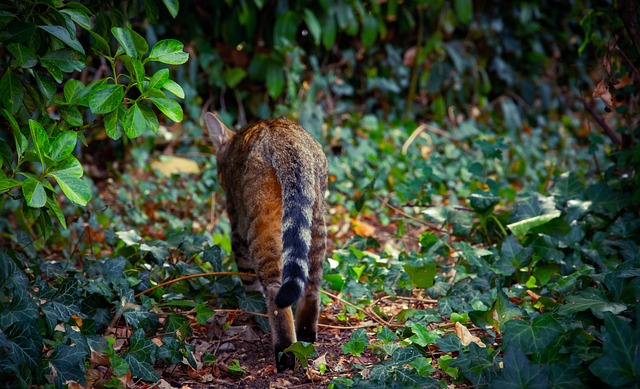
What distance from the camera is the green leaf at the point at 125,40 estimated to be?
3123mm

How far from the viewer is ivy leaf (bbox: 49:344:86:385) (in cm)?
318

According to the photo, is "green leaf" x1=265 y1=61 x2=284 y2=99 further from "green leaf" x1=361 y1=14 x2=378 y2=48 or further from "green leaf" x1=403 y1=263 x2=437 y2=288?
"green leaf" x1=403 y1=263 x2=437 y2=288

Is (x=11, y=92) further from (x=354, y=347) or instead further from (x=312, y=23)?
(x=312, y=23)

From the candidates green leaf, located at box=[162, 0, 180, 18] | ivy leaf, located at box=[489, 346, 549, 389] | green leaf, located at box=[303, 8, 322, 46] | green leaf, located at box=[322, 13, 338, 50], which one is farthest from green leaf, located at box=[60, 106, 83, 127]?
green leaf, located at box=[322, 13, 338, 50]

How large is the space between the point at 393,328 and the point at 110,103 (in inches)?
82.7

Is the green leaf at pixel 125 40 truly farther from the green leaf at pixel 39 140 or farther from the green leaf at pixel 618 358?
the green leaf at pixel 618 358

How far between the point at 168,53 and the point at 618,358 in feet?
7.83

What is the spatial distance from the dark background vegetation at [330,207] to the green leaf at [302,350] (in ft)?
0.04

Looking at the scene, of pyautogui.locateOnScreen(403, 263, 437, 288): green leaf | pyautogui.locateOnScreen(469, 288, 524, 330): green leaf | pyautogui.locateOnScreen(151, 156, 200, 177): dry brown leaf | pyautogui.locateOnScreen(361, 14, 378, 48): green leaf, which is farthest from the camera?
pyautogui.locateOnScreen(361, 14, 378, 48): green leaf

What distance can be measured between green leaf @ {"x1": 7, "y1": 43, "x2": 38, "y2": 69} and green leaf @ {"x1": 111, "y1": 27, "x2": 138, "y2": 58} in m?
0.39

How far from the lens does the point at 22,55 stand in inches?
122

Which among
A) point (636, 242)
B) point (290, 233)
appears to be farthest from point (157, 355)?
point (636, 242)

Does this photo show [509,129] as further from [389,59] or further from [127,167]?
[127,167]

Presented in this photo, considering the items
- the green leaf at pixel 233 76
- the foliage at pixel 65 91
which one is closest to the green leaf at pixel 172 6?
the foliage at pixel 65 91
